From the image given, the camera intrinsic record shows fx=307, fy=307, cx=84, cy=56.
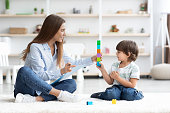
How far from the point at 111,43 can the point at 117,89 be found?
320 cm

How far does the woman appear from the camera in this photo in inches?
85.1

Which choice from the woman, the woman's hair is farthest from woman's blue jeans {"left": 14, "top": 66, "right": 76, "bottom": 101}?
the woman's hair

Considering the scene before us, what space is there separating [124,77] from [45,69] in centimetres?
62

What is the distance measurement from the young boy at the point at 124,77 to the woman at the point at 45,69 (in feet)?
0.66

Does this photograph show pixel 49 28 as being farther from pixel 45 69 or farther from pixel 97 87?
pixel 97 87

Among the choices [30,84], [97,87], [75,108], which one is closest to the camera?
[75,108]

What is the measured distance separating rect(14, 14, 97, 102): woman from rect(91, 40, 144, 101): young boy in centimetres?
20

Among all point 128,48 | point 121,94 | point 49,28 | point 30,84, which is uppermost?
point 49,28

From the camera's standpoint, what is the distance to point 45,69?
7.73ft

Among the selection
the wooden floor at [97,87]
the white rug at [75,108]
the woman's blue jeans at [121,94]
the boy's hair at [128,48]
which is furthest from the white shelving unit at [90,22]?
the white rug at [75,108]

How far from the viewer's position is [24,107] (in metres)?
1.98

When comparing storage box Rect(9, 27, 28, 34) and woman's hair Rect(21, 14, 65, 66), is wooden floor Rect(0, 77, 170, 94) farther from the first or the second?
storage box Rect(9, 27, 28, 34)

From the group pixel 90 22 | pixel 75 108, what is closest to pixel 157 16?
pixel 90 22

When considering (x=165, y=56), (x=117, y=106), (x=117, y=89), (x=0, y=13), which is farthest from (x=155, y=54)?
(x=117, y=106)
